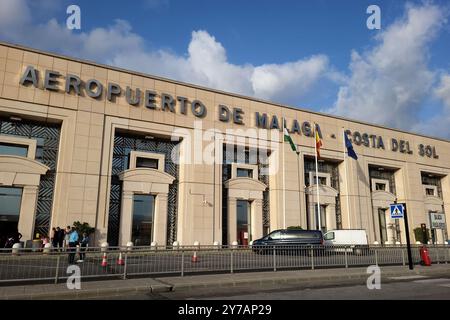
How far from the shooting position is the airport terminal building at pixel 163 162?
77.3ft

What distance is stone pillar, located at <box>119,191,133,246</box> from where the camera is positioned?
25.5 meters

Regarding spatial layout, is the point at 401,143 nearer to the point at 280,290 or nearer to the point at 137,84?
the point at 137,84

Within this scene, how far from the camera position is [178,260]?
43.2 feet

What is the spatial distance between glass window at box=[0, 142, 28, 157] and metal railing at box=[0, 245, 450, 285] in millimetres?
13852

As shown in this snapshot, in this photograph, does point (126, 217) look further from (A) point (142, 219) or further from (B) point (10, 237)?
(B) point (10, 237)

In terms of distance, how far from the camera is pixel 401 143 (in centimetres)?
4091

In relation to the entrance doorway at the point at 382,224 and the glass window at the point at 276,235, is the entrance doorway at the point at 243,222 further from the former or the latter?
the entrance doorway at the point at 382,224

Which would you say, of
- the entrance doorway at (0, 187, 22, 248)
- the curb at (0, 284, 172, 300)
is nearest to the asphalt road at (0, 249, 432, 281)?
the curb at (0, 284, 172, 300)

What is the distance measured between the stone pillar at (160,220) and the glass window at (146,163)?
245 centimetres

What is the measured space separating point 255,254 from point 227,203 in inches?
593

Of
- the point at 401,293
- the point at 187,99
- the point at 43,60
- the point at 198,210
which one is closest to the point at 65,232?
the point at 198,210

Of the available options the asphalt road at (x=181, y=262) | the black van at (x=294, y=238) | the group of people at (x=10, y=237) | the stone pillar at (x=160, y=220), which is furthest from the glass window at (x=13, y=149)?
the black van at (x=294, y=238)

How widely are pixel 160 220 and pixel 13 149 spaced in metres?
11.0

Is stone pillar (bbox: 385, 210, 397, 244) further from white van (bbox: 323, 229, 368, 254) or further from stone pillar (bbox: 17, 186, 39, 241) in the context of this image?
stone pillar (bbox: 17, 186, 39, 241)
